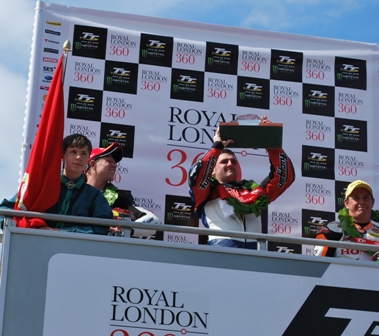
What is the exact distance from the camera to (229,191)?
20.9ft

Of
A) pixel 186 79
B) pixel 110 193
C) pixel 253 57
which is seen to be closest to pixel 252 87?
pixel 253 57

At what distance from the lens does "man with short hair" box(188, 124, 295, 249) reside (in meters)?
6.14

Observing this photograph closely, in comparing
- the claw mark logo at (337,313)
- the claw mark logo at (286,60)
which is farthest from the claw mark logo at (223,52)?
the claw mark logo at (337,313)

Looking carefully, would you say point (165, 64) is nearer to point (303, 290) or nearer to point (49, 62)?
point (49, 62)

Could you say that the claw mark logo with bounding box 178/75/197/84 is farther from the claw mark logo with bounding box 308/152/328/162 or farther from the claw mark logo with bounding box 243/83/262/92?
the claw mark logo with bounding box 308/152/328/162

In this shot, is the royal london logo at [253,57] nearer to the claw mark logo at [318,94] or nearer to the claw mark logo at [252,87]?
the claw mark logo at [252,87]

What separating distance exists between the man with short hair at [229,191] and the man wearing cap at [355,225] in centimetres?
55

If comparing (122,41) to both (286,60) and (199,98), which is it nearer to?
(199,98)

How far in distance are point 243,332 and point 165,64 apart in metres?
3.39

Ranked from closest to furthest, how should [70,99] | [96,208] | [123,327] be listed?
[123,327], [96,208], [70,99]

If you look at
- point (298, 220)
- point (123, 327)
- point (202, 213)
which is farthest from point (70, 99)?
point (123, 327)

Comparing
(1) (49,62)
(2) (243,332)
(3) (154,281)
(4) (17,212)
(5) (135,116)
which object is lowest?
(2) (243,332)

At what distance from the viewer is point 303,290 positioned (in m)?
5.11

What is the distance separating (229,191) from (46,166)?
68.5 inches
